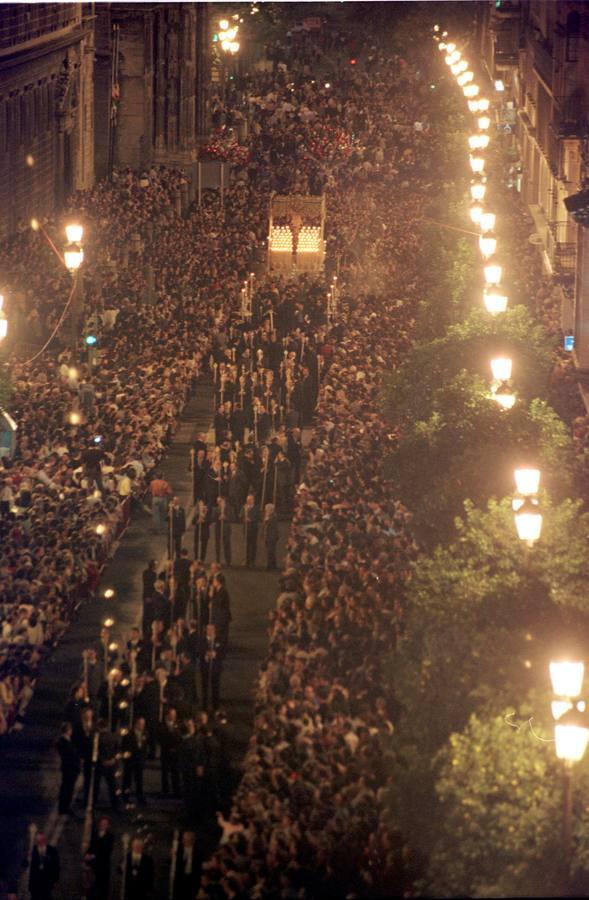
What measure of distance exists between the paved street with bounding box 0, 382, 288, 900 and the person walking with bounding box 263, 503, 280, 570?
216 mm

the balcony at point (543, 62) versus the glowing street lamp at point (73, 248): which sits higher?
the balcony at point (543, 62)

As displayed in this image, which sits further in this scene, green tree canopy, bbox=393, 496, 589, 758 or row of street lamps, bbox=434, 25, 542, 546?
row of street lamps, bbox=434, 25, 542, 546

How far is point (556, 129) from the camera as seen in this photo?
67.4 m

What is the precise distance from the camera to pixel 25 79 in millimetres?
64250

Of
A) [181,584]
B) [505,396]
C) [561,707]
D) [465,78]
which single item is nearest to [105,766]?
[181,584]

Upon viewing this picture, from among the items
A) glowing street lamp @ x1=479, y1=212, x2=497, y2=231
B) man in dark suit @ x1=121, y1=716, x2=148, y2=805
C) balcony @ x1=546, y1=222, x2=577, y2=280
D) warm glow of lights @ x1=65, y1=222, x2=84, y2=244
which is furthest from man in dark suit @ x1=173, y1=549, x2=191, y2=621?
balcony @ x1=546, y1=222, x2=577, y2=280

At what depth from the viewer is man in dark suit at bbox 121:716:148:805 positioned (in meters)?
27.8

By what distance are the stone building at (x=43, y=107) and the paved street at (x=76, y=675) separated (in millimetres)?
21848

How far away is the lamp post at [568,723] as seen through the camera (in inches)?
808

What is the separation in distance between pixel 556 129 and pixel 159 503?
104 ft

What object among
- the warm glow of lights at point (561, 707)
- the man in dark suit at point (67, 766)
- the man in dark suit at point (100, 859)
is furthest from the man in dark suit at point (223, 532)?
the warm glow of lights at point (561, 707)

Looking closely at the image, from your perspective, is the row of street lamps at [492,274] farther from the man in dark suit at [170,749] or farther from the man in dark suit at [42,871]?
the man in dark suit at [42,871]

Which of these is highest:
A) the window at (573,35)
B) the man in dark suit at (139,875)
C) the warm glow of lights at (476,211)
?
the window at (573,35)

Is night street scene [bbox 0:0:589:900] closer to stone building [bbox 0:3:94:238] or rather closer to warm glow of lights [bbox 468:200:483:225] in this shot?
stone building [bbox 0:3:94:238]
